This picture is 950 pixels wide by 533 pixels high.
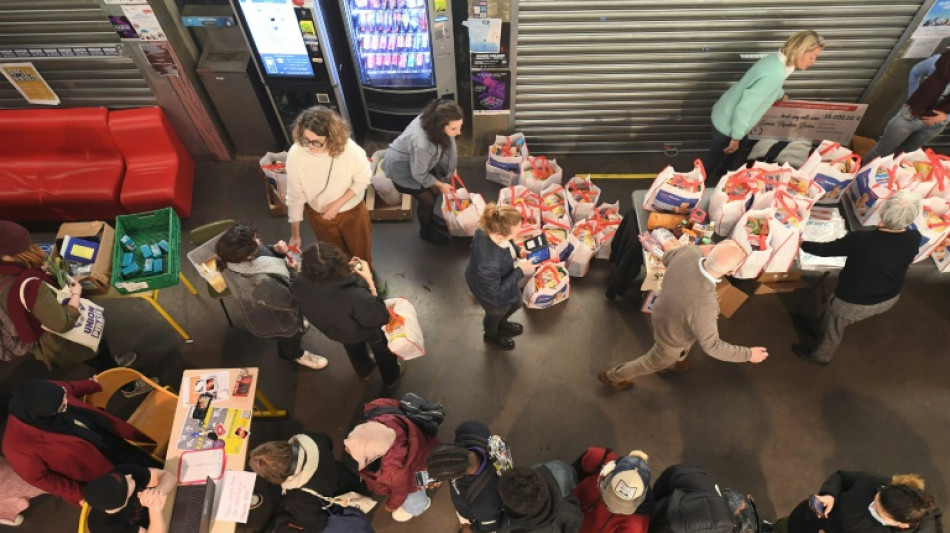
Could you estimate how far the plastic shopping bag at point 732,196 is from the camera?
484 cm

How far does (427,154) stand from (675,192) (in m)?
2.27

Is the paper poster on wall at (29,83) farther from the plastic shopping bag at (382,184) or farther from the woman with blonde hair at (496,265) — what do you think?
the woman with blonde hair at (496,265)

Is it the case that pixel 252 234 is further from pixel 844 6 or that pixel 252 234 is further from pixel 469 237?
pixel 844 6

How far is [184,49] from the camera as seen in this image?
5.91m

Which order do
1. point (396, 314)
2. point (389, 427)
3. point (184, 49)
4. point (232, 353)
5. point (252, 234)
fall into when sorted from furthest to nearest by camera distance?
point (184, 49) → point (232, 353) → point (396, 314) → point (252, 234) → point (389, 427)

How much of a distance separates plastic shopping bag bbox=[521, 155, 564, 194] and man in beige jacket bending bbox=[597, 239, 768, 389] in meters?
1.97

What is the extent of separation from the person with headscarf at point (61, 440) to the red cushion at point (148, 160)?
9.09 ft

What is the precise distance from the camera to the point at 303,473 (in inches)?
129

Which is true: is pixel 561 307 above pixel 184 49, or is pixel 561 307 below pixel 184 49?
below

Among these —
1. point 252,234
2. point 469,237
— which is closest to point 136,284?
point 252,234

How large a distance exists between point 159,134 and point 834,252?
6910 mm

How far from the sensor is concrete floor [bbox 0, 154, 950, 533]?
4.77 m

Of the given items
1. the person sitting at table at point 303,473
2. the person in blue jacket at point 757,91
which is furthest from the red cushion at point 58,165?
the person in blue jacket at point 757,91

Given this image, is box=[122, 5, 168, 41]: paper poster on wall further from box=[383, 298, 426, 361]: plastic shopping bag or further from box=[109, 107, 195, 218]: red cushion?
box=[383, 298, 426, 361]: plastic shopping bag
